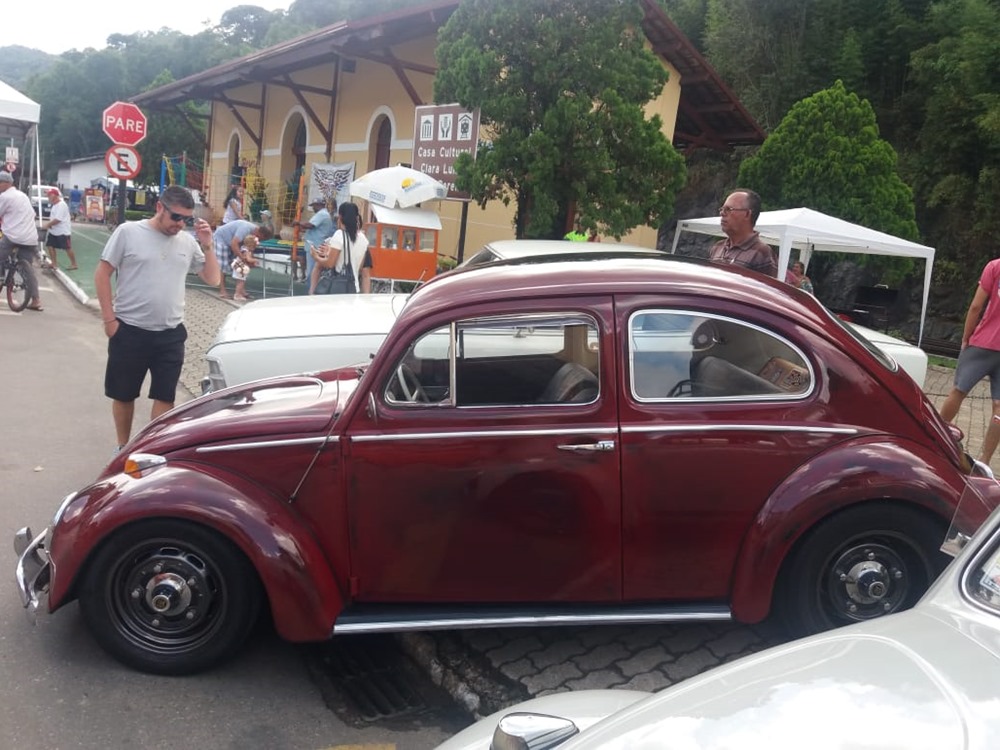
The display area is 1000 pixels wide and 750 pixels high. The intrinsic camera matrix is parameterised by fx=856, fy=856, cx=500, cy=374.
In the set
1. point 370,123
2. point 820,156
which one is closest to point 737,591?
point 820,156

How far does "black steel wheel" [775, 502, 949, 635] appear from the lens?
3.39 metres

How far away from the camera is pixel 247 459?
11.2 ft

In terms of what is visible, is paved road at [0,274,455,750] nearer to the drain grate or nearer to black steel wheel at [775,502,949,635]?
the drain grate

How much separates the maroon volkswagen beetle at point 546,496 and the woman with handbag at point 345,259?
478cm

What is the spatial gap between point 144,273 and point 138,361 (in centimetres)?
56

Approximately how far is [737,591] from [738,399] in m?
0.77

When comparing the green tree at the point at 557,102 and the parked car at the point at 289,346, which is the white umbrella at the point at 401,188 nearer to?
the green tree at the point at 557,102

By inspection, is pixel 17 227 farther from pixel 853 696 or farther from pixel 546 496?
pixel 853 696

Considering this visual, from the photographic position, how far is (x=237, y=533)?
3291mm

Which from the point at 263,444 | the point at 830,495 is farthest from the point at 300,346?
the point at 830,495

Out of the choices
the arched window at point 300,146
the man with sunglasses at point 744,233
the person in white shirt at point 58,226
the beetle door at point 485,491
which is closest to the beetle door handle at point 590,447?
the beetle door at point 485,491

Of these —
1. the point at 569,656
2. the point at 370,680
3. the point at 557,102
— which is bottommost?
the point at 370,680

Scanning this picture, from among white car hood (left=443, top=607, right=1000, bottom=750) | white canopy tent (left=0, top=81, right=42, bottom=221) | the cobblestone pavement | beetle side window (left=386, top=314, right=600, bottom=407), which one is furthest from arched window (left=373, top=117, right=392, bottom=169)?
white car hood (left=443, top=607, right=1000, bottom=750)

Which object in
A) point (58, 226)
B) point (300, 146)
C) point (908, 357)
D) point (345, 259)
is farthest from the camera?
point (300, 146)
